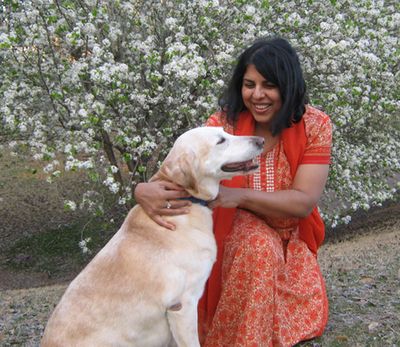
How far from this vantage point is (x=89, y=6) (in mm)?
6367

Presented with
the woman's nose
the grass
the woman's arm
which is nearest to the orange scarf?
the woman's arm

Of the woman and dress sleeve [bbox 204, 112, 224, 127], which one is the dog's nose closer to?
the woman

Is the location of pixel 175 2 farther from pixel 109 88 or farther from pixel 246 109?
pixel 246 109

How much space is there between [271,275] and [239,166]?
70cm

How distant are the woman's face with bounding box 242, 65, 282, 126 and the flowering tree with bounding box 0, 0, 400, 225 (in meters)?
1.73

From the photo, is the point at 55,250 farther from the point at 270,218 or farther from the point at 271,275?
the point at 271,275

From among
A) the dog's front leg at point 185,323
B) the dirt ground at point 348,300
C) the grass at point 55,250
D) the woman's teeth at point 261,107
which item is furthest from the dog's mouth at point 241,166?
the grass at point 55,250

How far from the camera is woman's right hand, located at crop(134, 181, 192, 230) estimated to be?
333cm

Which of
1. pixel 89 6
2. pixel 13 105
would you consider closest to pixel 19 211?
pixel 13 105

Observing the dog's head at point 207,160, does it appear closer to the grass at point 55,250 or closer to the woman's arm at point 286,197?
the woman's arm at point 286,197

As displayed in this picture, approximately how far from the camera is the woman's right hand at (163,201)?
3.33 metres

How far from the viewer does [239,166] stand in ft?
11.4

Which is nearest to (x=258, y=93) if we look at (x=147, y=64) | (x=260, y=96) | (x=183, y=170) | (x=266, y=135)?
(x=260, y=96)

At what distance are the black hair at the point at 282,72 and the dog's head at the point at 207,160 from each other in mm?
457
